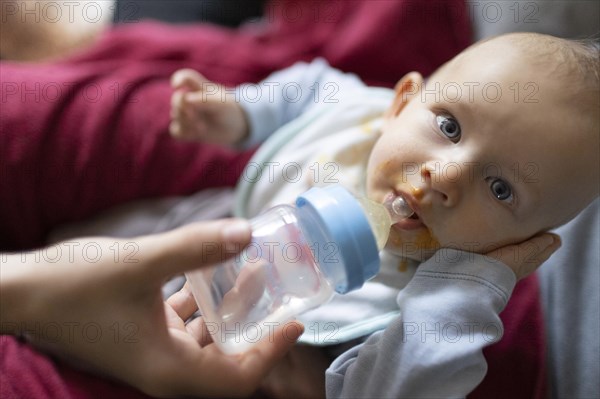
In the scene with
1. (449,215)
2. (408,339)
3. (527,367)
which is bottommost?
(527,367)

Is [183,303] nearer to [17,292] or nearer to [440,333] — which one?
[17,292]

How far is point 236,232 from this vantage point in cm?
59

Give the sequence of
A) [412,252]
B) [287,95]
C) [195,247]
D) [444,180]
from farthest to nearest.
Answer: [287,95] → [412,252] → [444,180] → [195,247]

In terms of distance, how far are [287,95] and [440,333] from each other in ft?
1.91

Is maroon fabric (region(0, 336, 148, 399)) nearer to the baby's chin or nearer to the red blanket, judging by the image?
the red blanket

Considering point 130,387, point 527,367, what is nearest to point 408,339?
point 527,367

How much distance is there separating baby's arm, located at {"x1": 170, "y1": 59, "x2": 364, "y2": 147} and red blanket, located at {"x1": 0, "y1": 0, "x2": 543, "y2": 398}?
46 mm

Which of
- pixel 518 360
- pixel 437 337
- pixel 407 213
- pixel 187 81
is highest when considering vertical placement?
pixel 187 81

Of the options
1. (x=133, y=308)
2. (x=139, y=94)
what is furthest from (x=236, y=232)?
(x=139, y=94)

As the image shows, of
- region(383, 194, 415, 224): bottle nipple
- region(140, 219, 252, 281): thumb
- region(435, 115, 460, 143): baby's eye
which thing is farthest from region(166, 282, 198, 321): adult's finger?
region(435, 115, 460, 143): baby's eye

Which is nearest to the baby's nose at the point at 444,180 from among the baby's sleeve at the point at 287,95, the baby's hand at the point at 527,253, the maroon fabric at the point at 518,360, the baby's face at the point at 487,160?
the baby's face at the point at 487,160

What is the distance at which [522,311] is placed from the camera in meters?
0.89

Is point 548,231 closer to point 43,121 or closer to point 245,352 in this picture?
point 245,352

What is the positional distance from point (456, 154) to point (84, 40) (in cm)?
121
